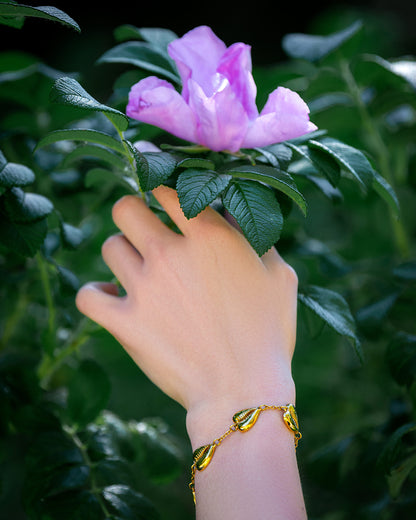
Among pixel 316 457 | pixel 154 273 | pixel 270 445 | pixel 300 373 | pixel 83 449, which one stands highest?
pixel 154 273

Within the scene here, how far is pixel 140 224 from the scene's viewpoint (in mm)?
603

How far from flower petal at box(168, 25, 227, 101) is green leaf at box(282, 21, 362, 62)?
25cm

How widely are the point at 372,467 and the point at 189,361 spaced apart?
0.42 meters

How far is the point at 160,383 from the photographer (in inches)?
23.6

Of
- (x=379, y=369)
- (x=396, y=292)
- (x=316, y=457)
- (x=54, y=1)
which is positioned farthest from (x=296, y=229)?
(x=54, y=1)

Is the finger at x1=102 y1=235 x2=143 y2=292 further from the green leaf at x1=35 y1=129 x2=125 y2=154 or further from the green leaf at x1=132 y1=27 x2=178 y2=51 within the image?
the green leaf at x1=132 y1=27 x2=178 y2=51

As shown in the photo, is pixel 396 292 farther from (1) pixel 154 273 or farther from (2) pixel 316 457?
(1) pixel 154 273

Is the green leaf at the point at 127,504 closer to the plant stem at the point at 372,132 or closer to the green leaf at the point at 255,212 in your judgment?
the green leaf at the point at 255,212

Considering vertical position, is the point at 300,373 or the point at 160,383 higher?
the point at 160,383

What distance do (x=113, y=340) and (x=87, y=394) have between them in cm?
25

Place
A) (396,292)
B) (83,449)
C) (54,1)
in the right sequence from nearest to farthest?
(83,449) < (396,292) < (54,1)

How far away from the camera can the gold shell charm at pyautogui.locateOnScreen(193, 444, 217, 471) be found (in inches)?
21.2

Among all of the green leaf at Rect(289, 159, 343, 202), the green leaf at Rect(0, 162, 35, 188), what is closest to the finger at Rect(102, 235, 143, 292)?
the green leaf at Rect(0, 162, 35, 188)

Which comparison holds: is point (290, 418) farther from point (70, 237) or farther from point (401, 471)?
point (70, 237)
